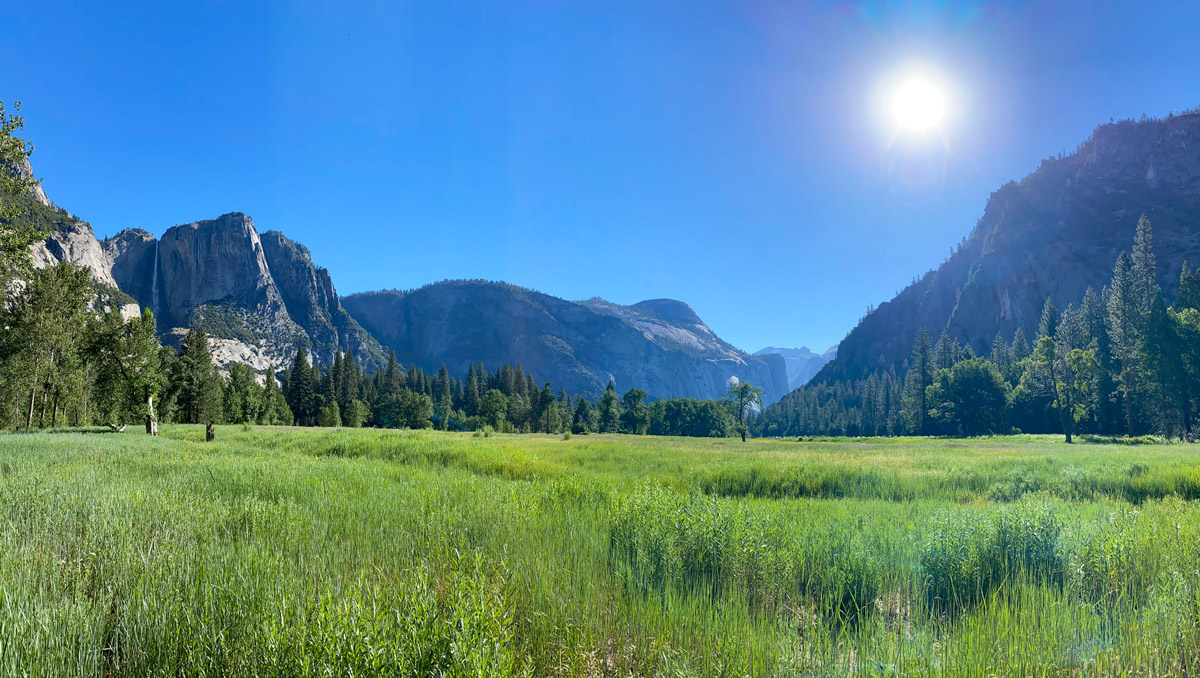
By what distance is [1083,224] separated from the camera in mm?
158500

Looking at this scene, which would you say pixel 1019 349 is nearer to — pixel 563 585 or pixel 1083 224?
pixel 1083 224

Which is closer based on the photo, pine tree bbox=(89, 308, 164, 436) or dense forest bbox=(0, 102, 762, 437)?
dense forest bbox=(0, 102, 762, 437)

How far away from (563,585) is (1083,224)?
748ft

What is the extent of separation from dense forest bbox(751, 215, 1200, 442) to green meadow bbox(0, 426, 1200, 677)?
49501 millimetres

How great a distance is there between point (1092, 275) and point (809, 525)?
202925mm

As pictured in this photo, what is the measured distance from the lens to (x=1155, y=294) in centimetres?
4766

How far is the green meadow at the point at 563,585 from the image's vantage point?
3.06 metres

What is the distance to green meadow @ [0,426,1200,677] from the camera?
3059 millimetres

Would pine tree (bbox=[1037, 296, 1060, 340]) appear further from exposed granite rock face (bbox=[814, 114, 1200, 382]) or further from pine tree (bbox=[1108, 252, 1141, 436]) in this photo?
exposed granite rock face (bbox=[814, 114, 1200, 382])

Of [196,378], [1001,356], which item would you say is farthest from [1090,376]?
[196,378]

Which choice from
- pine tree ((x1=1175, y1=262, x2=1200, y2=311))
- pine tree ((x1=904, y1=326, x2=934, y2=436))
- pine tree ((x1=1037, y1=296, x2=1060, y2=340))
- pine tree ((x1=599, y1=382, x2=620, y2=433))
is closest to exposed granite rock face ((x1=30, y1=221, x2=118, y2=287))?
pine tree ((x1=599, y1=382, x2=620, y2=433))

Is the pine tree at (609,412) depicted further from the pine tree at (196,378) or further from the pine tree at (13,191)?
the pine tree at (13,191)

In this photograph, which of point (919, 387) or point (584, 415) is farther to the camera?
point (584, 415)

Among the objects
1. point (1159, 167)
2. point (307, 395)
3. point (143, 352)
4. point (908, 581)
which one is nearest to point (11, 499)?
point (908, 581)
